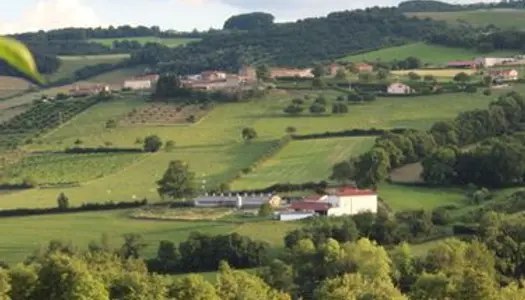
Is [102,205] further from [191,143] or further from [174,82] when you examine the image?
[174,82]

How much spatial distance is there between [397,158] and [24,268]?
3372cm

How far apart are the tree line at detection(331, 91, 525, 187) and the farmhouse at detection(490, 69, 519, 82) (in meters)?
25.8

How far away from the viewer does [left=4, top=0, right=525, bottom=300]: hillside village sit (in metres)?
31.5

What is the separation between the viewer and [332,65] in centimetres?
11562

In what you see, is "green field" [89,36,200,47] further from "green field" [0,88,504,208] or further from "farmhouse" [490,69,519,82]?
"farmhouse" [490,69,519,82]

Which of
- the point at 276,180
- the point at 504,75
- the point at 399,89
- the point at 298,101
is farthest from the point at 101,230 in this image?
the point at 504,75

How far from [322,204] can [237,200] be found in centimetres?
561

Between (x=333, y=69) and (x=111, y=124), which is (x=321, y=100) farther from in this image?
(x=333, y=69)

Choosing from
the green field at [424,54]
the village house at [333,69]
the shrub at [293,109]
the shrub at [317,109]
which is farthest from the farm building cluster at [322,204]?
the green field at [424,54]

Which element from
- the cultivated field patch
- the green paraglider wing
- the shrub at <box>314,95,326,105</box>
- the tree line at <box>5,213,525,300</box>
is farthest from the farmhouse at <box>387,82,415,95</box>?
the green paraglider wing

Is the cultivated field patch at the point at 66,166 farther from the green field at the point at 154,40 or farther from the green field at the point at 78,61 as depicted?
the green field at the point at 154,40

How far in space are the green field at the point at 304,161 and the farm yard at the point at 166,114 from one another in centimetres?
1716

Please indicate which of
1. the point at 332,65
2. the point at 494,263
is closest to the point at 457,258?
the point at 494,263

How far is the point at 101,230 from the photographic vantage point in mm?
47594
